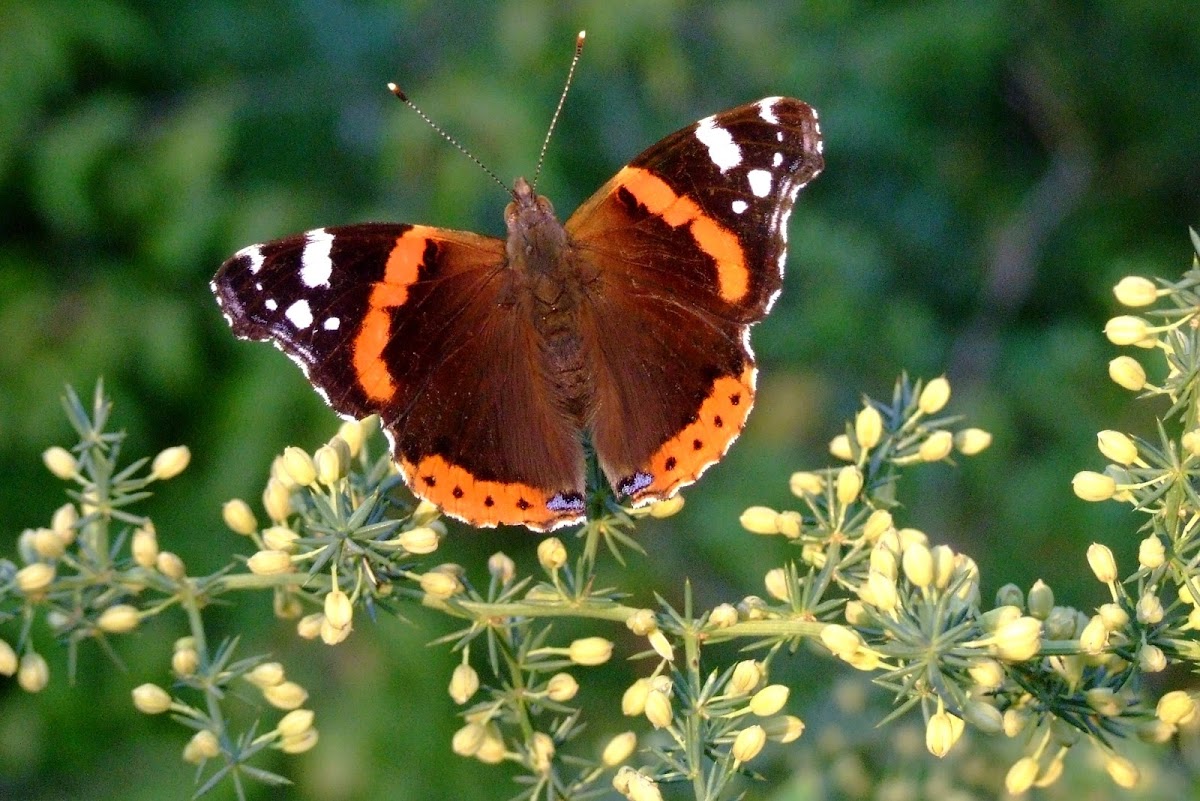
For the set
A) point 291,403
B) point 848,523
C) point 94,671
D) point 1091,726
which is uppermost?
point 848,523

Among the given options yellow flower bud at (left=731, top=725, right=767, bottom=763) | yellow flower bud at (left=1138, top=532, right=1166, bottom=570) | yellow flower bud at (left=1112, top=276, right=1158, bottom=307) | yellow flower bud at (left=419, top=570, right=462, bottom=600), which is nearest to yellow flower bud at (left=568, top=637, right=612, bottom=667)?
yellow flower bud at (left=419, top=570, right=462, bottom=600)

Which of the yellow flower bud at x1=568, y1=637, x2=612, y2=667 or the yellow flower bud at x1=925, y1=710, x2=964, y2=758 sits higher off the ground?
the yellow flower bud at x1=925, y1=710, x2=964, y2=758

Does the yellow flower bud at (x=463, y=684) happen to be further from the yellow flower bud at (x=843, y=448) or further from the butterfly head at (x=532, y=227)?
the butterfly head at (x=532, y=227)

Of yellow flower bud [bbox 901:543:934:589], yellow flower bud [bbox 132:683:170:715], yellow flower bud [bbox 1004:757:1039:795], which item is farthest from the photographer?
yellow flower bud [bbox 132:683:170:715]

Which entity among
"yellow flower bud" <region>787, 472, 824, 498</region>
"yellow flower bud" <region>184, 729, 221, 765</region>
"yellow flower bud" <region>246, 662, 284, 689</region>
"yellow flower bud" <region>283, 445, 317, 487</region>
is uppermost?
"yellow flower bud" <region>283, 445, 317, 487</region>

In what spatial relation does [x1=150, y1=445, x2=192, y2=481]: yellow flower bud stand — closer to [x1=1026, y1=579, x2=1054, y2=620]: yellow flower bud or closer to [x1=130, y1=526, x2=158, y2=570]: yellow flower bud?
[x1=130, y1=526, x2=158, y2=570]: yellow flower bud

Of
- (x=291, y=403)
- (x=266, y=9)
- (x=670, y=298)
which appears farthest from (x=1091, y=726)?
(x=266, y=9)

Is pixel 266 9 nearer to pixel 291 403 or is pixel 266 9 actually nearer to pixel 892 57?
pixel 291 403

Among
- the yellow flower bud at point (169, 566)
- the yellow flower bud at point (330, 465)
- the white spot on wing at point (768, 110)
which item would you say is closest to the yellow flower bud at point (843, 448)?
the white spot on wing at point (768, 110)
